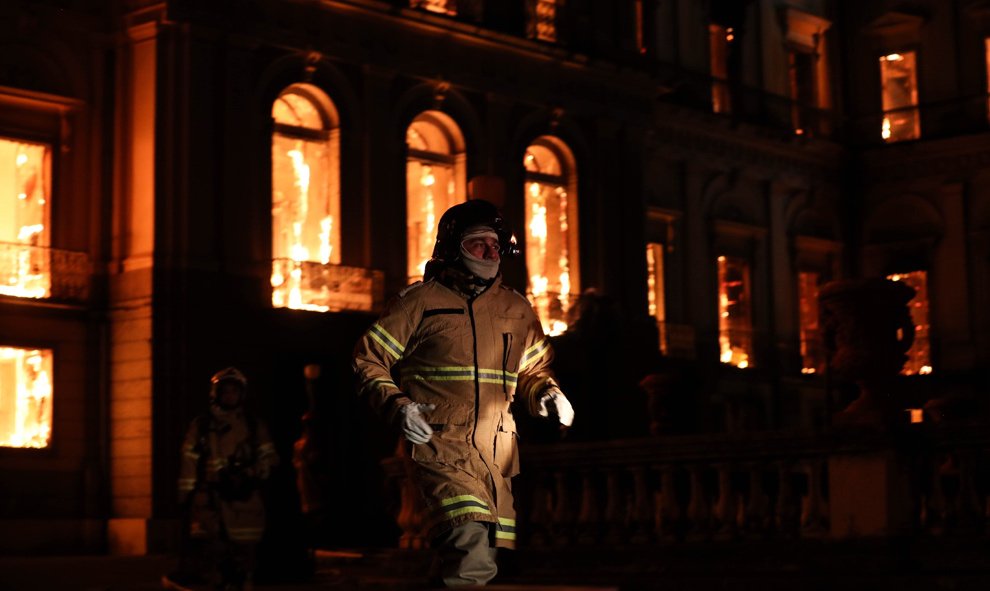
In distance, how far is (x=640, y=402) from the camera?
111 feet

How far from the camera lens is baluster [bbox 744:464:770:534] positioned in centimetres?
1473

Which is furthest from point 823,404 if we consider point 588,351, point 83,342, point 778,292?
point 83,342

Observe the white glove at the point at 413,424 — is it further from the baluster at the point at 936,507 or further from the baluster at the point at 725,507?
the baluster at the point at 725,507

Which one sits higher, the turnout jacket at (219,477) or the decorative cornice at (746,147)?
the decorative cornice at (746,147)

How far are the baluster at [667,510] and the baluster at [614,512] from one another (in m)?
0.44

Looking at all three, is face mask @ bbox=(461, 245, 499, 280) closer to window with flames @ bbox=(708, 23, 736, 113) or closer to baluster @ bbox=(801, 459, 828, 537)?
baluster @ bbox=(801, 459, 828, 537)

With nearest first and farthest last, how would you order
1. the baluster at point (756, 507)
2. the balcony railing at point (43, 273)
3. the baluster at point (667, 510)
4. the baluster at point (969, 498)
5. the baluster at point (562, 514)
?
A: 1. the baluster at point (969, 498)
2. the baluster at point (756, 507)
3. the baluster at point (667, 510)
4. the baluster at point (562, 514)
5. the balcony railing at point (43, 273)

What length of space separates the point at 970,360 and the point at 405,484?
25.4 metres

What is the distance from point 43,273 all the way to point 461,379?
1995 centimetres

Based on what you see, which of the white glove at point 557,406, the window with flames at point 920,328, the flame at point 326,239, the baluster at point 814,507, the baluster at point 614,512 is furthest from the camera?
the window with flames at point 920,328

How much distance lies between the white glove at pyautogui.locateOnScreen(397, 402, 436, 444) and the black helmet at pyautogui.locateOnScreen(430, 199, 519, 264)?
885mm

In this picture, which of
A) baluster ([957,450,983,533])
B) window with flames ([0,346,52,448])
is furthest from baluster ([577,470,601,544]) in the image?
window with flames ([0,346,52,448])

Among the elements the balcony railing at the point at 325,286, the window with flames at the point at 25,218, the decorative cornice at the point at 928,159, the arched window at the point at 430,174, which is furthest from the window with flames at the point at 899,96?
the window with flames at the point at 25,218

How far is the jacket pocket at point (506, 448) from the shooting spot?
322 inches
